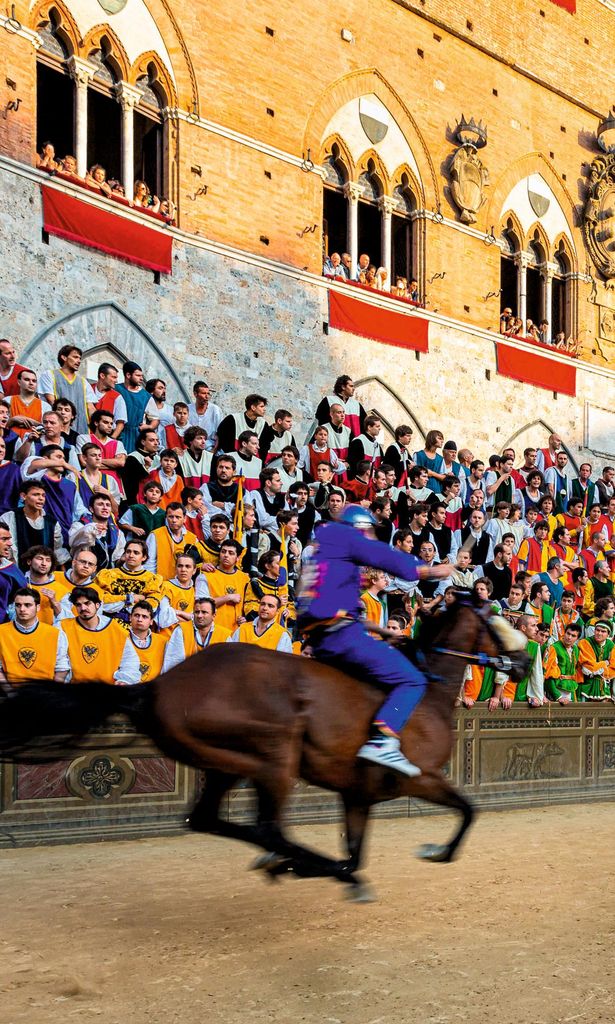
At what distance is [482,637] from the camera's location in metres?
7.92

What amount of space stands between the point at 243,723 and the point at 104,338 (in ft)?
41.3

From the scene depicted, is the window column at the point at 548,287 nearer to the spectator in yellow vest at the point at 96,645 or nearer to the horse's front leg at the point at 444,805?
the spectator in yellow vest at the point at 96,645

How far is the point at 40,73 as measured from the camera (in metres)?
17.7

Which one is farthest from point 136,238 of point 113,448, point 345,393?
point 113,448

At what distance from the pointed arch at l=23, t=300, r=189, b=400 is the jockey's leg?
11.0 metres

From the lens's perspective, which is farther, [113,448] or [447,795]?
[113,448]

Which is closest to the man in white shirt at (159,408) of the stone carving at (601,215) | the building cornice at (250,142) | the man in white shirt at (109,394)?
the man in white shirt at (109,394)

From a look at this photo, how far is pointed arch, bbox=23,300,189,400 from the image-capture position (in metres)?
17.0

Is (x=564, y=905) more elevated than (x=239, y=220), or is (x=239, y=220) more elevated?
(x=239, y=220)

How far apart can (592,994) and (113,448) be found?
855 centimetres

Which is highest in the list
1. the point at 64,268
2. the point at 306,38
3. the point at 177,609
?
the point at 306,38

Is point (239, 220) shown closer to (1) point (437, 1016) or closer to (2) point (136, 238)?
(2) point (136, 238)

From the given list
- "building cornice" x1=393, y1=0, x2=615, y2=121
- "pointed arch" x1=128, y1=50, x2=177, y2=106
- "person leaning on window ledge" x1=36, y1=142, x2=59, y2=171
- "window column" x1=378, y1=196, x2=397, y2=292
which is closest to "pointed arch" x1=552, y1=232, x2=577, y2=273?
"building cornice" x1=393, y1=0, x2=615, y2=121

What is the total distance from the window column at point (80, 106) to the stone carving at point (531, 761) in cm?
1099
